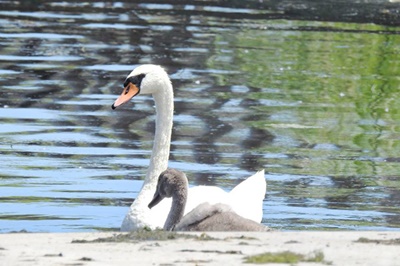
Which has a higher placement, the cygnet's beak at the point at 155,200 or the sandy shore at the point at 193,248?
the sandy shore at the point at 193,248

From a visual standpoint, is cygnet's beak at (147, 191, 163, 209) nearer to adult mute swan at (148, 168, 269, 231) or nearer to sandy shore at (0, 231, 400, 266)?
adult mute swan at (148, 168, 269, 231)

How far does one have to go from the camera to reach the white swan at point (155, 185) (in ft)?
31.1

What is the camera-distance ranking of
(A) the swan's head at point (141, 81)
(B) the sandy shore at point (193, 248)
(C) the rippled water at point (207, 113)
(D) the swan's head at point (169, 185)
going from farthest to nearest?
(C) the rippled water at point (207, 113), (A) the swan's head at point (141, 81), (D) the swan's head at point (169, 185), (B) the sandy shore at point (193, 248)

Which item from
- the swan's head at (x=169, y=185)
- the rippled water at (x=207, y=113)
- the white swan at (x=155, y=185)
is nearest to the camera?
the swan's head at (x=169, y=185)

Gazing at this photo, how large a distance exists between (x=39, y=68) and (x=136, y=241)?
36.7ft

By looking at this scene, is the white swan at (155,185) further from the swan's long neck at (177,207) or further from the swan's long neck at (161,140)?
the swan's long neck at (177,207)

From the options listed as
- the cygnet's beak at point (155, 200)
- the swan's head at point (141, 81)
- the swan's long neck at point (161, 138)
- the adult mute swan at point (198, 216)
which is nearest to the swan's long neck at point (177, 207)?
the adult mute swan at point (198, 216)

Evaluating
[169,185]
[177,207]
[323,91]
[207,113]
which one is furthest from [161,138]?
[323,91]

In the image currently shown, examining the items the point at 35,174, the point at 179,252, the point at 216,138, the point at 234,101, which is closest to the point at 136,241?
the point at 179,252

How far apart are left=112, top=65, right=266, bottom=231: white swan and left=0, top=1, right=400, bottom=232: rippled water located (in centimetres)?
41

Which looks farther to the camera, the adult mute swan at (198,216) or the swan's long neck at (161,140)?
the swan's long neck at (161,140)

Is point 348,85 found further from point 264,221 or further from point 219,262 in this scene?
point 219,262

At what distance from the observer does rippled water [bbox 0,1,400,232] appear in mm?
10852

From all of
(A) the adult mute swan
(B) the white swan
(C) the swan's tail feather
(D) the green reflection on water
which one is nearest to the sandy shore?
(A) the adult mute swan
